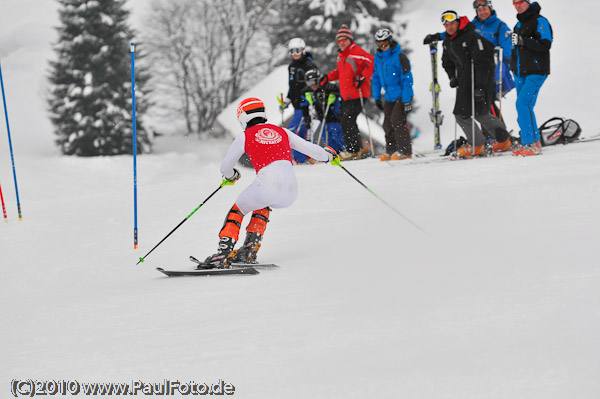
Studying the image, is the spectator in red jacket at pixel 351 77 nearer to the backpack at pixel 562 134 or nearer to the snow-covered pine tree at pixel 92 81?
the backpack at pixel 562 134

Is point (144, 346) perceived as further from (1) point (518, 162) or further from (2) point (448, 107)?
(2) point (448, 107)

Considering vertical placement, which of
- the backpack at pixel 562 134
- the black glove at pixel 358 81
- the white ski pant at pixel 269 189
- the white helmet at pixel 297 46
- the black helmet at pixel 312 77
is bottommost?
the backpack at pixel 562 134

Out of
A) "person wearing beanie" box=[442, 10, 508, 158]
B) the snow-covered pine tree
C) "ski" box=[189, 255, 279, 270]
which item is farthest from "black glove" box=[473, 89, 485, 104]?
the snow-covered pine tree

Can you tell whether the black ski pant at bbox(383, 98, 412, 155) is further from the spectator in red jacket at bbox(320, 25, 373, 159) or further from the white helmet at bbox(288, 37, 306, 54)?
the white helmet at bbox(288, 37, 306, 54)

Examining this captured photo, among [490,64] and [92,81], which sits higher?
[92,81]

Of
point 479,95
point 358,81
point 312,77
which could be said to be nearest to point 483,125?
point 479,95

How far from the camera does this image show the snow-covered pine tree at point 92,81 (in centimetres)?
2423

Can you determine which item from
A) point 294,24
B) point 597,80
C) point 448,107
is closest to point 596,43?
point 597,80

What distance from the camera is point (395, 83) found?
9.55m

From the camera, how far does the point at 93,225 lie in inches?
311

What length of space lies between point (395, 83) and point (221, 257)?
5.41 meters

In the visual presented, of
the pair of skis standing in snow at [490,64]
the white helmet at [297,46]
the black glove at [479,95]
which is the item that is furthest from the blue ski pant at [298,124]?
the black glove at [479,95]

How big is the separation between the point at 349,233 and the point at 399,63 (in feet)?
14.9

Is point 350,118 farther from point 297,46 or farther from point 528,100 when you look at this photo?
point 528,100
